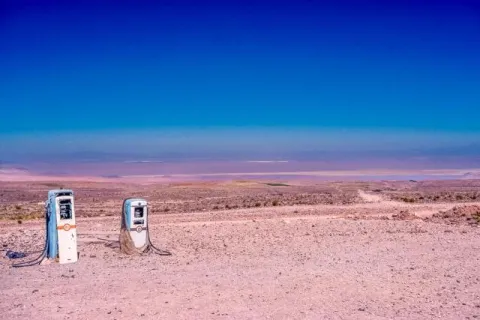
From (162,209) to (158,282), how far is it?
20.0 metres

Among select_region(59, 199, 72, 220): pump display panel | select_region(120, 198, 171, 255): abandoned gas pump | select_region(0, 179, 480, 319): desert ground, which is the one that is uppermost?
select_region(59, 199, 72, 220): pump display panel

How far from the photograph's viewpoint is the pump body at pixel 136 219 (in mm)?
13688

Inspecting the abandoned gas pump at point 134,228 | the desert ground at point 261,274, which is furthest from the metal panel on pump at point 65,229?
the abandoned gas pump at point 134,228

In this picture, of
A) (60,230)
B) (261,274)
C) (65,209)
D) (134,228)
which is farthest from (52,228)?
(261,274)

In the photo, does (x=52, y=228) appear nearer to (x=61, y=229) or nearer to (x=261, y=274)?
(x=61, y=229)

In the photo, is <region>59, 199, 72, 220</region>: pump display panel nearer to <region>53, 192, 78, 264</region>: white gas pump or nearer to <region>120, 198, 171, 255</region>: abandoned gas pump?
<region>53, 192, 78, 264</region>: white gas pump

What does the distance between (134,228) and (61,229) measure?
76.1 inches

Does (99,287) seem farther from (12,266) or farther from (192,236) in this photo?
(192,236)

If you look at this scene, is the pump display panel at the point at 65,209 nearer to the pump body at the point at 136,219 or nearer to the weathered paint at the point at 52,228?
the weathered paint at the point at 52,228

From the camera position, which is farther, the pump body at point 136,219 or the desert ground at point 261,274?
the pump body at point 136,219

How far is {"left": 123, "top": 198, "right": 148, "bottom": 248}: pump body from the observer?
13.7 meters

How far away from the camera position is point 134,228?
45.0ft

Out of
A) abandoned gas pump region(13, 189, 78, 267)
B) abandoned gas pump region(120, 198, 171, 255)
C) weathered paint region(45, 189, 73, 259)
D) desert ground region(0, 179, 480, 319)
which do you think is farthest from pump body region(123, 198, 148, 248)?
weathered paint region(45, 189, 73, 259)

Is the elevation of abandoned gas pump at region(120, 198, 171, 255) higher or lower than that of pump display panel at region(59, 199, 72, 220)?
lower
